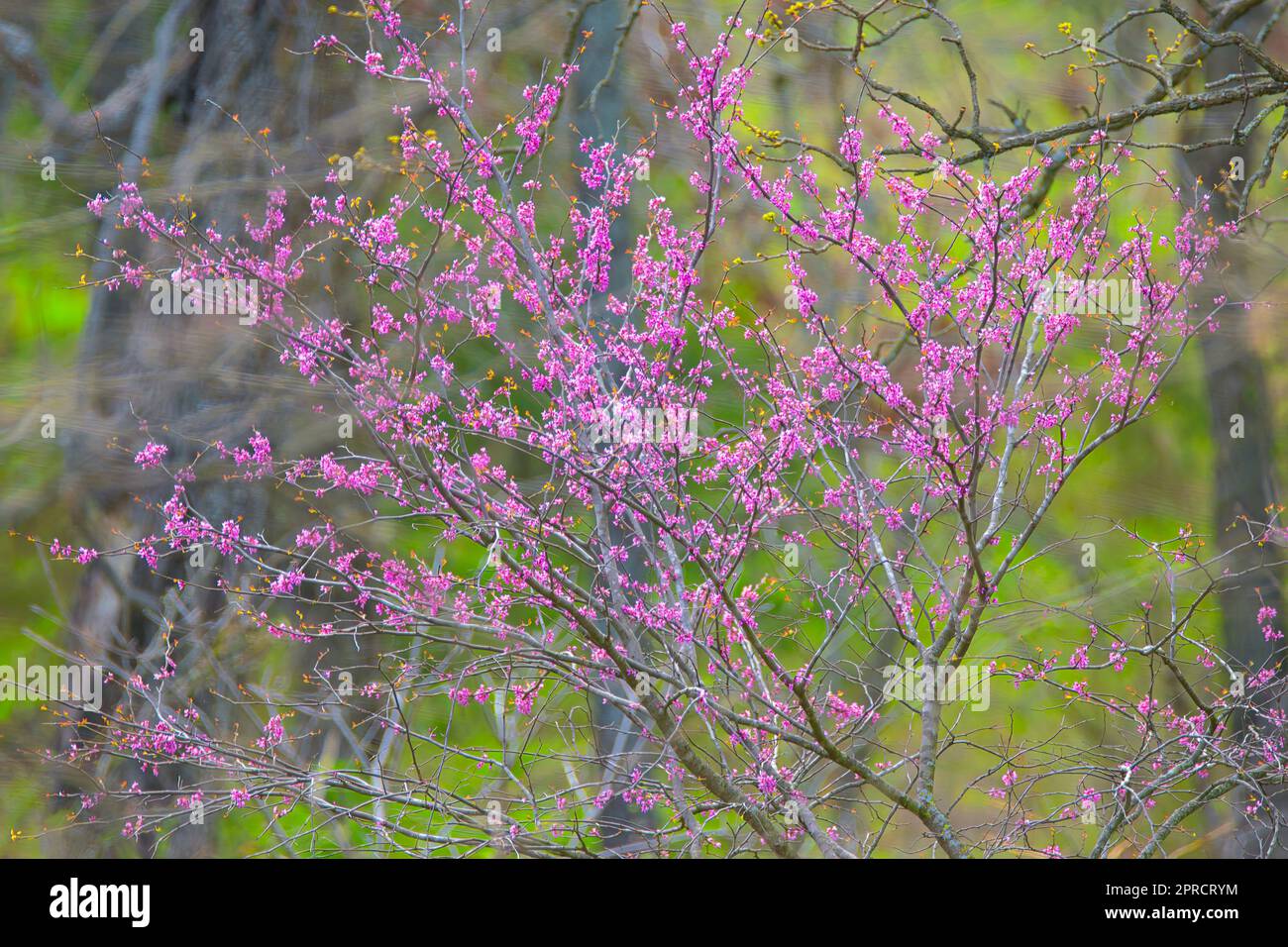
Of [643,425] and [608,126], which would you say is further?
[608,126]

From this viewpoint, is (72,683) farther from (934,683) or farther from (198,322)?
(934,683)

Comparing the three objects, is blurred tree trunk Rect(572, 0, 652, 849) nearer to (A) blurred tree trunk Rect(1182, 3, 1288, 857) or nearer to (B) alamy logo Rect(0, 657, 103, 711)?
(B) alamy logo Rect(0, 657, 103, 711)

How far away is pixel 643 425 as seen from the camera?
3.02m

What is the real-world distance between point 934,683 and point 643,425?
106cm

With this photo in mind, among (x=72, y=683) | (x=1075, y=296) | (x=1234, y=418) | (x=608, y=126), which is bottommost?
(x=72, y=683)

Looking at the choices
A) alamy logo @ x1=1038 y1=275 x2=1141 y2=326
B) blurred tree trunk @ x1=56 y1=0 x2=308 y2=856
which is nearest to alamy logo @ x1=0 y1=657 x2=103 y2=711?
blurred tree trunk @ x1=56 y1=0 x2=308 y2=856

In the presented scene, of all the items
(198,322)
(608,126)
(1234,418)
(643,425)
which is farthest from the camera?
(198,322)

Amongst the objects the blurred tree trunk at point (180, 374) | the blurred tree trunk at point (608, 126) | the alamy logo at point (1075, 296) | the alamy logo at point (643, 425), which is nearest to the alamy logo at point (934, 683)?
the alamy logo at point (643, 425)

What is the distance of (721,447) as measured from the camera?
3.44m

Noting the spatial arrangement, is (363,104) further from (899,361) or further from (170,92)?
(899,361)

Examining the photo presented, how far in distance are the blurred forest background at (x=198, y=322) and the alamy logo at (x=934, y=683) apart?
9.41 ft

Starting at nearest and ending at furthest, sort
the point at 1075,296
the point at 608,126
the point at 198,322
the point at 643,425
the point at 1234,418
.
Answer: the point at 643,425
the point at 1075,296
the point at 1234,418
the point at 608,126
the point at 198,322

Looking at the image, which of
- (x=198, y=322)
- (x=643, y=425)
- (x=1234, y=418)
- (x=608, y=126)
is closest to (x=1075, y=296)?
(x=643, y=425)
